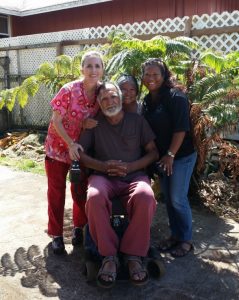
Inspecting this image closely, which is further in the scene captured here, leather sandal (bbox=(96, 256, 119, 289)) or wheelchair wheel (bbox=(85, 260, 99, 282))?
wheelchair wheel (bbox=(85, 260, 99, 282))

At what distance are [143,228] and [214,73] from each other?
2630 mm

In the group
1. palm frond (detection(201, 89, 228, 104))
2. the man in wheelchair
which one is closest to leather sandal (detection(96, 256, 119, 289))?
the man in wheelchair

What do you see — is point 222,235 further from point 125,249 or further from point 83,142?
point 83,142

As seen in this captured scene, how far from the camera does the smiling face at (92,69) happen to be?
3559 millimetres

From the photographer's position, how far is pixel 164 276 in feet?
11.0

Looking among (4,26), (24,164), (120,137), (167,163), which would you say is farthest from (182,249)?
(4,26)

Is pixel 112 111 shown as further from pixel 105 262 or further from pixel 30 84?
pixel 30 84

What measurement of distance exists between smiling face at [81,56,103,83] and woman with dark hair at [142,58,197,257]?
1.38 ft

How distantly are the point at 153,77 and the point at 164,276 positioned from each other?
173 cm

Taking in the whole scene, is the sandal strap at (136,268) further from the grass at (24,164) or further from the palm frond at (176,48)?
the grass at (24,164)

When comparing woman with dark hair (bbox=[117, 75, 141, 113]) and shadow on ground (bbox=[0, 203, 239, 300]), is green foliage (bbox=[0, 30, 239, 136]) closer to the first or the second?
woman with dark hair (bbox=[117, 75, 141, 113])

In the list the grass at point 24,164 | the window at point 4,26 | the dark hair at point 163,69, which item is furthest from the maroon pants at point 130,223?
the window at point 4,26

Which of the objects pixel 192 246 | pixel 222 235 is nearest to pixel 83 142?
pixel 192 246

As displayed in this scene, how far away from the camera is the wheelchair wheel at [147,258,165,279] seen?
3285 mm
